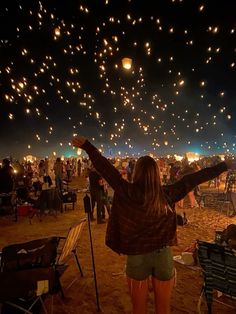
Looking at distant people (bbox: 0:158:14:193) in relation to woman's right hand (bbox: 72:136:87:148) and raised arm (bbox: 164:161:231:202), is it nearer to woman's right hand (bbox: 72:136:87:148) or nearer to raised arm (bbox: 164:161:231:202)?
woman's right hand (bbox: 72:136:87:148)

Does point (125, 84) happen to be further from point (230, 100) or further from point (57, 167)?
point (230, 100)

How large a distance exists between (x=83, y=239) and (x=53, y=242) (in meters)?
4.13

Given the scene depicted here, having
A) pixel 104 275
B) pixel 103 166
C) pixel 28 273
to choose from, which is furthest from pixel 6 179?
pixel 103 166

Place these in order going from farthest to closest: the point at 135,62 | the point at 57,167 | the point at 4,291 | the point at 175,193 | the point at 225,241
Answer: the point at 135,62
the point at 57,167
the point at 225,241
the point at 4,291
the point at 175,193

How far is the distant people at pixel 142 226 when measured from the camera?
2426mm

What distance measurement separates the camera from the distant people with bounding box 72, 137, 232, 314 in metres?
2.43

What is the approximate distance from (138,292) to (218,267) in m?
1.65

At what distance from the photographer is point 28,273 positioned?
→ 354 cm

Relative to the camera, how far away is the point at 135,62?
18.6 metres

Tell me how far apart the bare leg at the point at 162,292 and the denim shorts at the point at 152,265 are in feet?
0.17

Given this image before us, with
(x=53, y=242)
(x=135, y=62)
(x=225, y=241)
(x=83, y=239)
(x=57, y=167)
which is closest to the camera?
(x=53, y=242)

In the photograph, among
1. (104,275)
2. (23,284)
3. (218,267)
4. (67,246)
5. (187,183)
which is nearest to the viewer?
(187,183)

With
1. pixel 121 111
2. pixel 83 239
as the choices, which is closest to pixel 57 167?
pixel 83 239

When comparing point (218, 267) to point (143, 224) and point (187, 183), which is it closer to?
point (187, 183)
